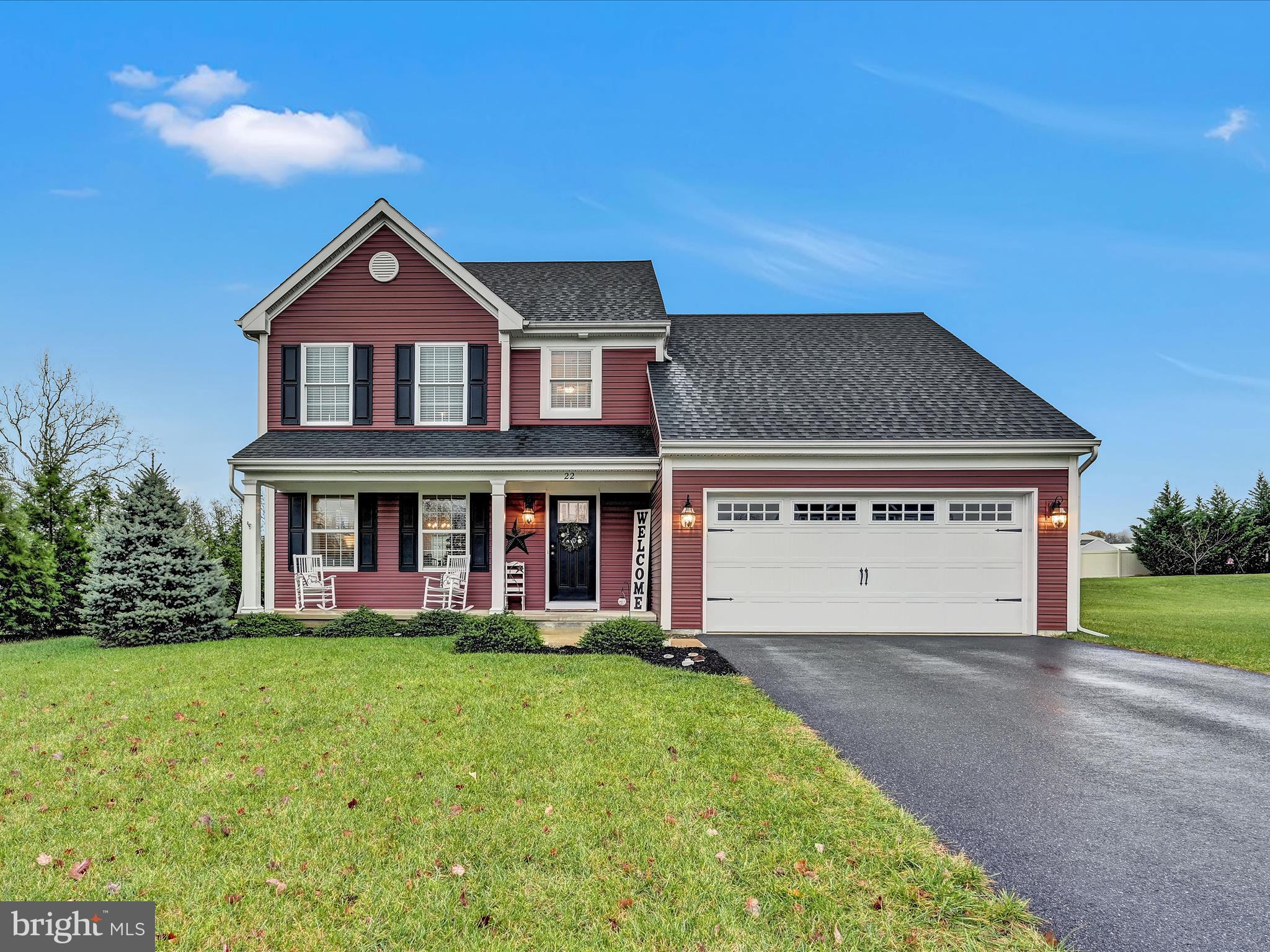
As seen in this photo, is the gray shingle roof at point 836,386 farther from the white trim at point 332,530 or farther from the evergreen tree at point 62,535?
the evergreen tree at point 62,535

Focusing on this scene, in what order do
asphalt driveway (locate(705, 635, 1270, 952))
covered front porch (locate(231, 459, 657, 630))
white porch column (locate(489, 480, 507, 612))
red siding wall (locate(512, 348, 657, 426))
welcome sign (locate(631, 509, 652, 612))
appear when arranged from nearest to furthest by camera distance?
asphalt driveway (locate(705, 635, 1270, 952)), white porch column (locate(489, 480, 507, 612)), welcome sign (locate(631, 509, 652, 612)), covered front porch (locate(231, 459, 657, 630)), red siding wall (locate(512, 348, 657, 426))

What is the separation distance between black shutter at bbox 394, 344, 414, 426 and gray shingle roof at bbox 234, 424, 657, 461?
30cm

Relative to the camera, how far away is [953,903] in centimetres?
287

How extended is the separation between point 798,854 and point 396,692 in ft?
15.3

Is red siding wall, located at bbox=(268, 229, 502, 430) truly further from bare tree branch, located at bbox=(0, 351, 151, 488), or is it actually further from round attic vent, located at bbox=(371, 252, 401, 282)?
bare tree branch, located at bbox=(0, 351, 151, 488)

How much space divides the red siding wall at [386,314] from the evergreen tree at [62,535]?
5.40m

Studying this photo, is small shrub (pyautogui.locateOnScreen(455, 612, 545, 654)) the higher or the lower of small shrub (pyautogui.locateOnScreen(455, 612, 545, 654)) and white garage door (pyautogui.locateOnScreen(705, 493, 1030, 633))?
the lower

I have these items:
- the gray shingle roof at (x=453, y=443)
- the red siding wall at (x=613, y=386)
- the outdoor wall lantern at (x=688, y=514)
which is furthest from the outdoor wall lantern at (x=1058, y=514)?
the red siding wall at (x=613, y=386)

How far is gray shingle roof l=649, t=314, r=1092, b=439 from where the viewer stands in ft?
39.6

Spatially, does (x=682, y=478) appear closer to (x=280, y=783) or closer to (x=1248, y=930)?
(x=280, y=783)

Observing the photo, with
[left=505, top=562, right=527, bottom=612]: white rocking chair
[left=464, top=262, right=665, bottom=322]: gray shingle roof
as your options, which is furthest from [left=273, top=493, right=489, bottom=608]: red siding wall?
[left=464, top=262, right=665, bottom=322]: gray shingle roof

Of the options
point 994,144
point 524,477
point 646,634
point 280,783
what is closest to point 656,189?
point 994,144

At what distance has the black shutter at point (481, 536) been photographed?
532 inches
